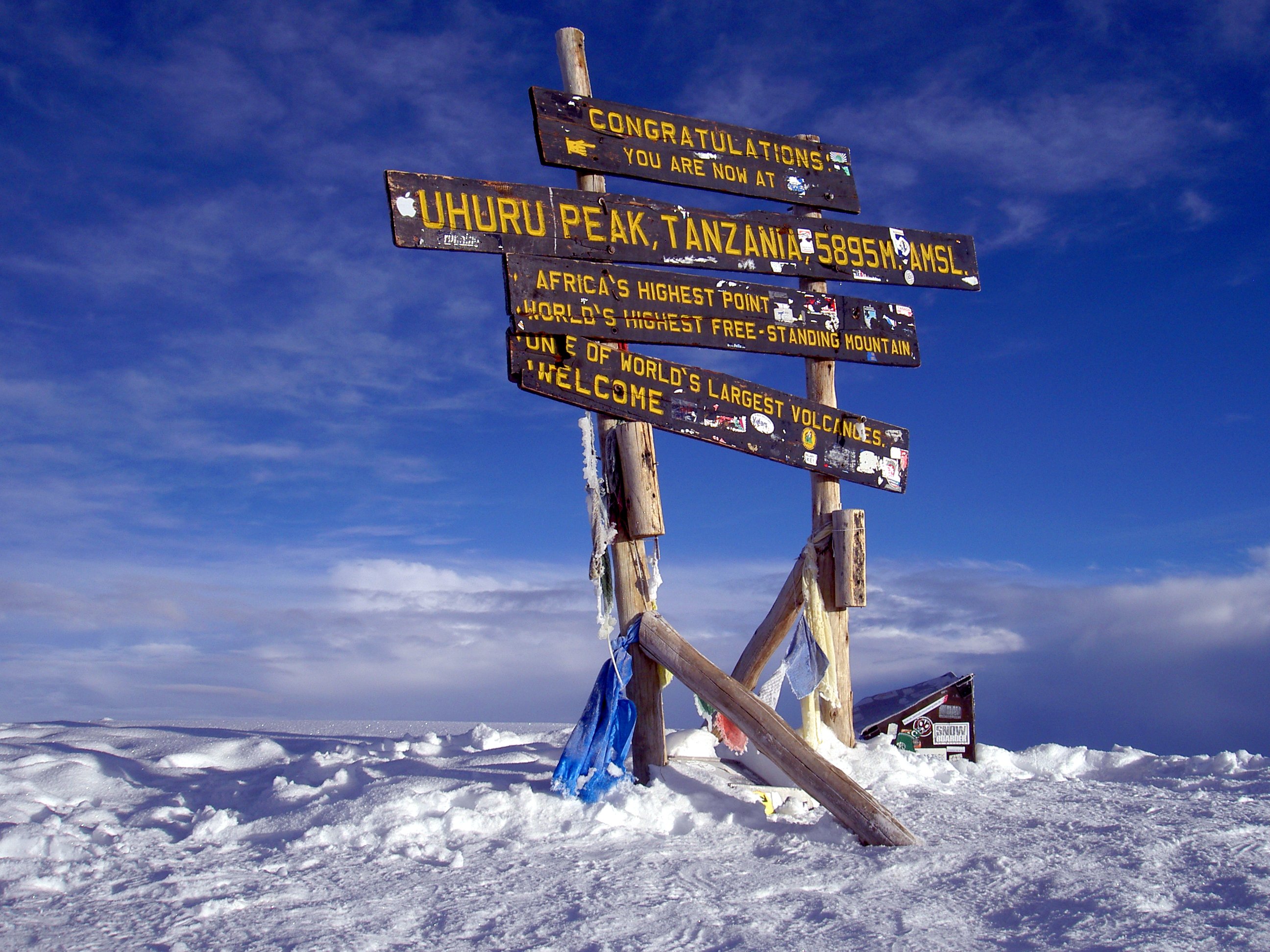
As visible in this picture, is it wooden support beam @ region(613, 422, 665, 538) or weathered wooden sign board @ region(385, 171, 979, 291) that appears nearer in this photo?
weathered wooden sign board @ region(385, 171, 979, 291)

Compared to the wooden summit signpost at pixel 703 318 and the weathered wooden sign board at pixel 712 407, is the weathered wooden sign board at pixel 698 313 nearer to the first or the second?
the wooden summit signpost at pixel 703 318

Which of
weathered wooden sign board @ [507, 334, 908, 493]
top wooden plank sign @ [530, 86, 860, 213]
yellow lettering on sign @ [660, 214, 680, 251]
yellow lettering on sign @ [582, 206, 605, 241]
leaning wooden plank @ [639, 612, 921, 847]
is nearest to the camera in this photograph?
leaning wooden plank @ [639, 612, 921, 847]

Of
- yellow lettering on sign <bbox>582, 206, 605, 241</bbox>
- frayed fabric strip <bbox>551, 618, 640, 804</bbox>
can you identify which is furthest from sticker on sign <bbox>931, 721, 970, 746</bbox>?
yellow lettering on sign <bbox>582, 206, 605, 241</bbox>

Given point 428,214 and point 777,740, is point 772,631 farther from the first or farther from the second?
point 428,214

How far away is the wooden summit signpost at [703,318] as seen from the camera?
15.8 feet

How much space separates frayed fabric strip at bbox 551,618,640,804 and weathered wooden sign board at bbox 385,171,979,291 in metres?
2.24

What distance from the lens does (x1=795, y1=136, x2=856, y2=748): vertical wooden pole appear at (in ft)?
19.6

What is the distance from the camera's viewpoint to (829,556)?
19.7 feet

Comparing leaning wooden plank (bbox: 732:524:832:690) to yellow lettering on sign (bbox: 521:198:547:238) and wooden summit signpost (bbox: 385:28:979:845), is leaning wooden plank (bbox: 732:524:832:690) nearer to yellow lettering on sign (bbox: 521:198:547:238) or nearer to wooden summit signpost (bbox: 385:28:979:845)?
wooden summit signpost (bbox: 385:28:979:845)

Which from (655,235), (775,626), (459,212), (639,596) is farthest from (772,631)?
(459,212)

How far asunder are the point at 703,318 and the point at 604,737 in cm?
252

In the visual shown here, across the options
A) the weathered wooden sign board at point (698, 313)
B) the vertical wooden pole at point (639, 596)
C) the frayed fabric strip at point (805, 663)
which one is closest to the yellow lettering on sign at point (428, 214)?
the weathered wooden sign board at point (698, 313)

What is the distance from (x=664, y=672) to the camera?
5203mm

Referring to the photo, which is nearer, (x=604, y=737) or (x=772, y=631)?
(x=604, y=737)
